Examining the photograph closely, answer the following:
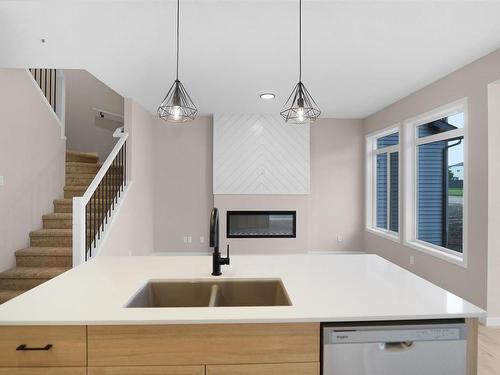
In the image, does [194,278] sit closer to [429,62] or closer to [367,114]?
[429,62]

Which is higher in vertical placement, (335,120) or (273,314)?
(335,120)

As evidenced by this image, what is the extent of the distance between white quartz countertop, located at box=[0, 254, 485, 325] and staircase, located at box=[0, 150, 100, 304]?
1.93 m

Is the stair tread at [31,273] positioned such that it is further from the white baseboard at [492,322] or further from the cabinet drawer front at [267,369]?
the white baseboard at [492,322]

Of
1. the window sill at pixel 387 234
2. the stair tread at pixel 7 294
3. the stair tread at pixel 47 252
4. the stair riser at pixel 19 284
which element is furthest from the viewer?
the window sill at pixel 387 234

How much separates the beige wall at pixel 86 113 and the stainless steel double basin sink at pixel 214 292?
17.7ft

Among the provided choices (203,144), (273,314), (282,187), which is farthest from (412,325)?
(203,144)

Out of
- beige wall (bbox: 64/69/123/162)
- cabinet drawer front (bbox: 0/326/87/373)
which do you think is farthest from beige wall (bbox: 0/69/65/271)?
cabinet drawer front (bbox: 0/326/87/373)

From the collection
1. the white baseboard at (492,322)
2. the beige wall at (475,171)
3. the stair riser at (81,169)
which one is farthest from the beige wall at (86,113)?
the white baseboard at (492,322)

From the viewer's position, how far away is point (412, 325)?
114 centimetres

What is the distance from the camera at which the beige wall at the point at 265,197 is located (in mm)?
5793

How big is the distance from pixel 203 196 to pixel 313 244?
7.65 ft

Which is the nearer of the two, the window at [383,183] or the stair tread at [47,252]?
the stair tread at [47,252]

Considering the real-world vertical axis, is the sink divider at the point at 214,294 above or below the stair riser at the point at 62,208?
below

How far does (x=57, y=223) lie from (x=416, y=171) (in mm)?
4970
